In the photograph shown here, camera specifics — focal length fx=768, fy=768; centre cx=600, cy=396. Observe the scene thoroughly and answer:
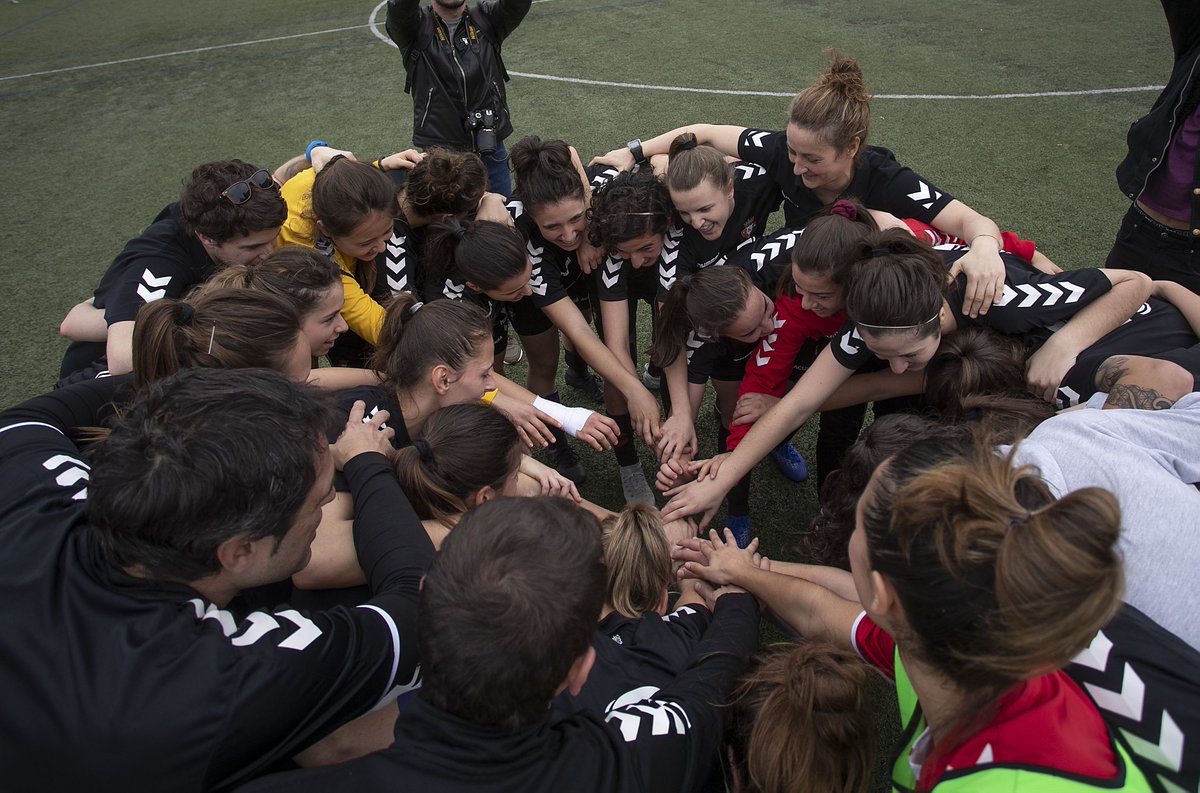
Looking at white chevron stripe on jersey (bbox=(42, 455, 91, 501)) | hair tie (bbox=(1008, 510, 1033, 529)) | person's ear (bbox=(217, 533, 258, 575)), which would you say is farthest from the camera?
white chevron stripe on jersey (bbox=(42, 455, 91, 501))

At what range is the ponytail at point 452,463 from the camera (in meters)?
2.37

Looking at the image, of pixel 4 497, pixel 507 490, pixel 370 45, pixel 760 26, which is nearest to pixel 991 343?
pixel 507 490

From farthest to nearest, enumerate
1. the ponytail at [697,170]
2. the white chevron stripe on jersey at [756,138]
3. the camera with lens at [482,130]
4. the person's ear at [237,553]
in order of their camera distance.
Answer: the camera with lens at [482,130] < the white chevron stripe on jersey at [756,138] < the ponytail at [697,170] < the person's ear at [237,553]

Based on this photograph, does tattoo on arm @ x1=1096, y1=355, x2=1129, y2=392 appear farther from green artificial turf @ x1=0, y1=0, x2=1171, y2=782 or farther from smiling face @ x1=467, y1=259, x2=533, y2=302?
smiling face @ x1=467, y1=259, x2=533, y2=302

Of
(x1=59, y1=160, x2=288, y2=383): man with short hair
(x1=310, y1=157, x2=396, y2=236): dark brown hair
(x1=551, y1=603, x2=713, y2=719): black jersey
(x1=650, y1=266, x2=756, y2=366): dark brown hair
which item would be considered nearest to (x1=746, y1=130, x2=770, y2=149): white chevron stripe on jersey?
(x1=650, y1=266, x2=756, y2=366): dark brown hair

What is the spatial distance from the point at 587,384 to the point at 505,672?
332 cm

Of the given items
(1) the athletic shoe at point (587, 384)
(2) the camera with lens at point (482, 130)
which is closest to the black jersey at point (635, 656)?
(1) the athletic shoe at point (587, 384)

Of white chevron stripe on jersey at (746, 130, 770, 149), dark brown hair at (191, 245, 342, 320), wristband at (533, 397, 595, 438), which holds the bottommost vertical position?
wristband at (533, 397, 595, 438)

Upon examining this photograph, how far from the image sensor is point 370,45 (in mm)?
10672

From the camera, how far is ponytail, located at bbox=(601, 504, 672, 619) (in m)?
2.43

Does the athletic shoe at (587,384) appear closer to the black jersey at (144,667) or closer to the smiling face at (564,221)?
the smiling face at (564,221)

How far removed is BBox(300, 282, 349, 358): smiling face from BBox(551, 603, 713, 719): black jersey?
1525mm

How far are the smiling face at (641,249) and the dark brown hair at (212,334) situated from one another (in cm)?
150

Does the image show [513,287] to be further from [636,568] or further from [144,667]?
[144,667]
